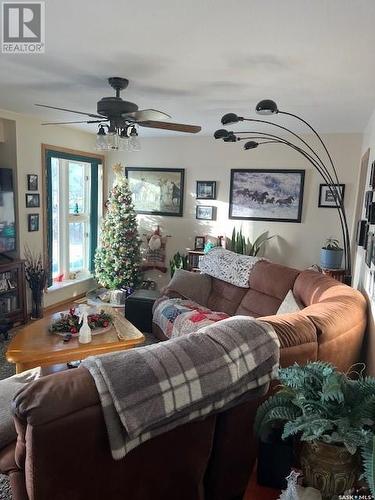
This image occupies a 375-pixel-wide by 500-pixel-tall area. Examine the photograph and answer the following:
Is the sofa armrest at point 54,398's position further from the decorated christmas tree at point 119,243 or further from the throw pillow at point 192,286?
the decorated christmas tree at point 119,243

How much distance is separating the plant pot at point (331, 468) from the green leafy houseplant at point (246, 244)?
12.7 ft

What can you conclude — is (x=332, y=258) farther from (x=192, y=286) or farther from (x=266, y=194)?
(x=192, y=286)

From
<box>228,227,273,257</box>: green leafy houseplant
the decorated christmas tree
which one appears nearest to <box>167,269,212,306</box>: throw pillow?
<box>228,227,273,257</box>: green leafy houseplant

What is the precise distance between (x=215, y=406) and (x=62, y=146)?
437 centimetres

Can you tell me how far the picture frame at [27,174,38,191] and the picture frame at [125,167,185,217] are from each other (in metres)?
1.58

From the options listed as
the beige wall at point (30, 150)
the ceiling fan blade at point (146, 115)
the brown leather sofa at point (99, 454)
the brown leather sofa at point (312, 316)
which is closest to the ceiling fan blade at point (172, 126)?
the ceiling fan blade at point (146, 115)

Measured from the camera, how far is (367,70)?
228 centimetres

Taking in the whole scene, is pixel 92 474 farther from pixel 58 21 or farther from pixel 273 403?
pixel 58 21

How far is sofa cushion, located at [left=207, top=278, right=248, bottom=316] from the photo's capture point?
3865 mm

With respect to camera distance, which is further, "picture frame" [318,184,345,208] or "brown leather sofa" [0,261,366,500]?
"picture frame" [318,184,345,208]

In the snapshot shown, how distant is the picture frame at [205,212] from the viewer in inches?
209

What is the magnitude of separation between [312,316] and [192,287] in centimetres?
223

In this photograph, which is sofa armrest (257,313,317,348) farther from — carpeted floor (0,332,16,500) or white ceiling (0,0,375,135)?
carpeted floor (0,332,16,500)

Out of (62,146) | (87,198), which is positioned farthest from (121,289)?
(62,146)
